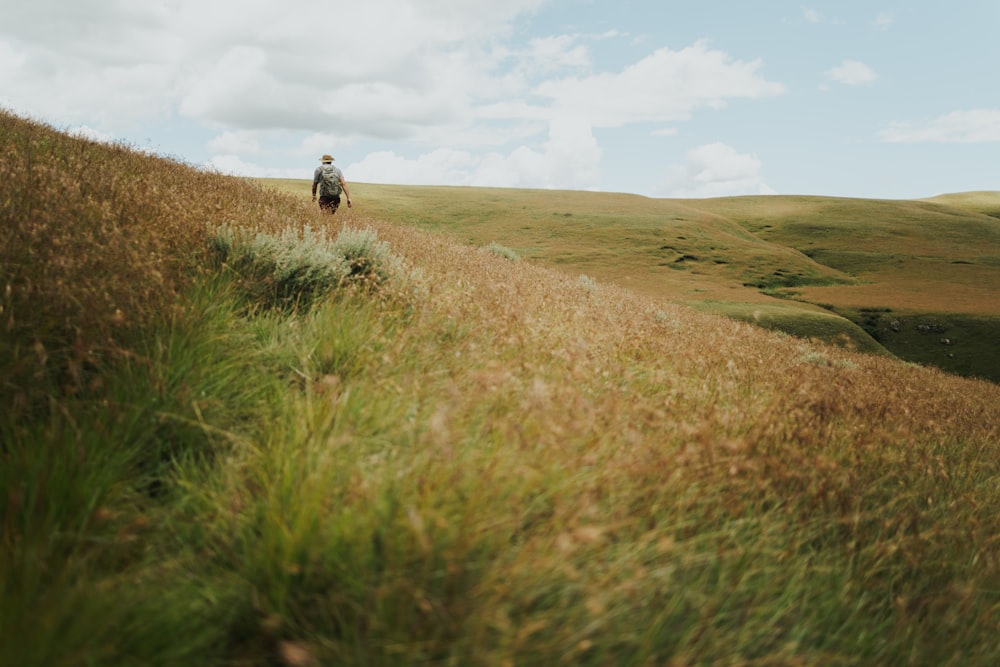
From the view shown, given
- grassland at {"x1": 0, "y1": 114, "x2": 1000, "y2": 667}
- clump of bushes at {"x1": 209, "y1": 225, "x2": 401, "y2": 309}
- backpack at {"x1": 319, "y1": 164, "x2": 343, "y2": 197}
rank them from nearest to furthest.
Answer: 1. grassland at {"x1": 0, "y1": 114, "x2": 1000, "y2": 667}
2. clump of bushes at {"x1": 209, "y1": 225, "x2": 401, "y2": 309}
3. backpack at {"x1": 319, "y1": 164, "x2": 343, "y2": 197}

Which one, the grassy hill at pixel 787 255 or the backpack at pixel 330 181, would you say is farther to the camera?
the grassy hill at pixel 787 255

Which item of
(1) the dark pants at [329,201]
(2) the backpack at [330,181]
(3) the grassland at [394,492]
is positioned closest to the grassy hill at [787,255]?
(1) the dark pants at [329,201]

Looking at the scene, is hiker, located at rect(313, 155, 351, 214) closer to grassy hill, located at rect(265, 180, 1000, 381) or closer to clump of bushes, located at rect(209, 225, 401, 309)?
clump of bushes, located at rect(209, 225, 401, 309)

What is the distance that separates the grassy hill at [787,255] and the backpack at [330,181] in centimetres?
1315

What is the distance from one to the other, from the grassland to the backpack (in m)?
10.1

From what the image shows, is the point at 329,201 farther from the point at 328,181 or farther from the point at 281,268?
the point at 281,268

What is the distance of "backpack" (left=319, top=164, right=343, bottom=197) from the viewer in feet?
48.1

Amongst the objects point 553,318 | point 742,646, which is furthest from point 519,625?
point 553,318

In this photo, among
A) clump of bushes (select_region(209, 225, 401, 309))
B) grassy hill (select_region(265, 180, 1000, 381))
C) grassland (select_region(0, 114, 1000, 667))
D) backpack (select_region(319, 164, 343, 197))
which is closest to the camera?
grassland (select_region(0, 114, 1000, 667))

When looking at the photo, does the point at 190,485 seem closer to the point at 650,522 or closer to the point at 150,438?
the point at 150,438

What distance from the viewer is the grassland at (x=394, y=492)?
5.86 ft

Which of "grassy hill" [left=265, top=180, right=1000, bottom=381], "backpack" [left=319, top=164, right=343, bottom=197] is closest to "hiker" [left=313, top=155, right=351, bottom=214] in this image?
"backpack" [left=319, top=164, right=343, bottom=197]

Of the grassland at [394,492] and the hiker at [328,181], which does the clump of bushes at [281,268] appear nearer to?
the grassland at [394,492]

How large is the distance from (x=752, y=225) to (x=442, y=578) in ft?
222
